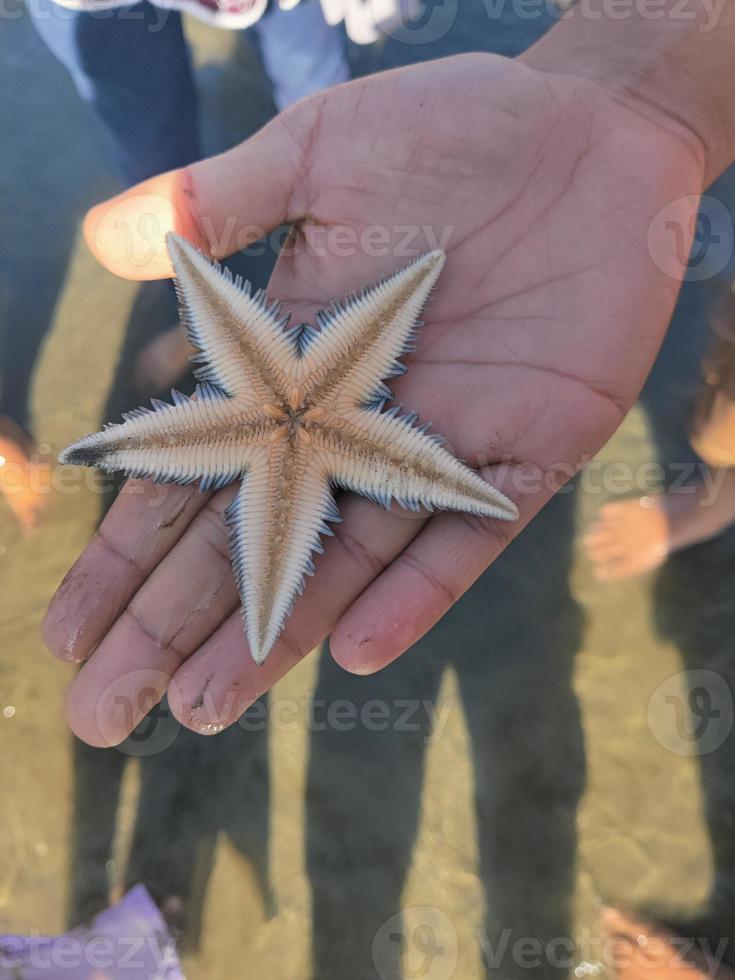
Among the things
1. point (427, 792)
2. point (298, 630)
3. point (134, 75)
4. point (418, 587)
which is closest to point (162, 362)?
point (134, 75)

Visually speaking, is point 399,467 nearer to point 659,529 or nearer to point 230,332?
point 230,332

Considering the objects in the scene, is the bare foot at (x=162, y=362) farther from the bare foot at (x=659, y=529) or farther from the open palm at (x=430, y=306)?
the bare foot at (x=659, y=529)

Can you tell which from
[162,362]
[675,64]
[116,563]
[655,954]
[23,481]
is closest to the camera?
[116,563]

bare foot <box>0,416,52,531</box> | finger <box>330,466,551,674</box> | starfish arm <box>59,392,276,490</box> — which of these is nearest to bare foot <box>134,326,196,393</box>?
bare foot <box>0,416,52,531</box>

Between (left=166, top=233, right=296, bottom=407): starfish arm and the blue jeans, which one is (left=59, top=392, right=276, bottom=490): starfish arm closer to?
(left=166, top=233, right=296, bottom=407): starfish arm

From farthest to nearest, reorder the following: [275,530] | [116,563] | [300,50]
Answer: [300,50]
[116,563]
[275,530]

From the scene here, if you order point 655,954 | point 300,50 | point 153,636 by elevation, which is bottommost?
point 655,954

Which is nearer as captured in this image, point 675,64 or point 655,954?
point 675,64
